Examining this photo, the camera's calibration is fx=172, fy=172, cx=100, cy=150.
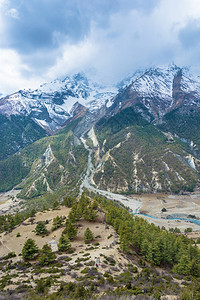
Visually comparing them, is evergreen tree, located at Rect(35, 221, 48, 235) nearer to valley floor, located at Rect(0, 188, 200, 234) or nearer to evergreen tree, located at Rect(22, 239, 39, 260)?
evergreen tree, located at Rect(22, 239, 39, 260)

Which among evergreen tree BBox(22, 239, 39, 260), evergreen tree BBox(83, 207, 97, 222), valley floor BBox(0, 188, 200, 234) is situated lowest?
valley floor BBox(0, 188, 200, 234)

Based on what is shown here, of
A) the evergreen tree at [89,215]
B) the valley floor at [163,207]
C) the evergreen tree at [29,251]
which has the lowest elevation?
the valley floor at [163,207]

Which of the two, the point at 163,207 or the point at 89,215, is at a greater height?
the point at 89,215

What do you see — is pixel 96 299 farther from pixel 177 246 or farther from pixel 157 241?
pixel 177 246

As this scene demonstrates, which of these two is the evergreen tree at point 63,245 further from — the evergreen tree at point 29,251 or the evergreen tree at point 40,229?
the evergreen tree at point 40,229

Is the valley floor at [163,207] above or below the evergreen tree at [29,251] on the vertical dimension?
below

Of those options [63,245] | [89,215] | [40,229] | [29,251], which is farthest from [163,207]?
[29,251]

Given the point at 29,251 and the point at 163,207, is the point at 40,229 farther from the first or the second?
the point at 163,207

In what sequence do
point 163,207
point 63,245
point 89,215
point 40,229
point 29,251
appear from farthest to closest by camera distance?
point 163,207, point 89,215, point 40,229, point 63,245, point 29,251

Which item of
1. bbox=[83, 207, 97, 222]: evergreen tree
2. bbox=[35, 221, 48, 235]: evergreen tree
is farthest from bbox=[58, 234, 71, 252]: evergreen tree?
bbox=[83, 207, 97, 222]: evergreen tree

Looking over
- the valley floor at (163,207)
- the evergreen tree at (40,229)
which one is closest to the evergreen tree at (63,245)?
the evergreen tree at (40,229)

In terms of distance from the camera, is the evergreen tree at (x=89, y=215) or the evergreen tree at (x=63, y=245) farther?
the evergreen tree at (x=89, y=215)
